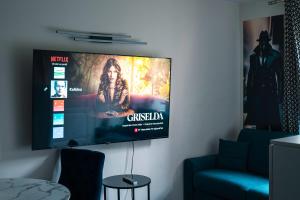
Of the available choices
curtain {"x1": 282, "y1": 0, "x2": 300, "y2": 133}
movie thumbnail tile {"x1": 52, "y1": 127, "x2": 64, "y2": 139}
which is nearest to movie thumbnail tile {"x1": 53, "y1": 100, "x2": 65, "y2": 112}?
movie thumbnail tile {"x1": 52, "y1": 127, "x2": 64, "y2": 139}

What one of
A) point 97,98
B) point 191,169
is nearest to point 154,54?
point 97,98

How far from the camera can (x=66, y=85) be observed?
304cm

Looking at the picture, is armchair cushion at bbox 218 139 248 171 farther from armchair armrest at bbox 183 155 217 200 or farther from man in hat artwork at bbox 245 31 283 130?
man in hat artwork at bbox 245 31 283 130

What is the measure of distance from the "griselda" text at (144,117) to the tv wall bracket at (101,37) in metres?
0.78

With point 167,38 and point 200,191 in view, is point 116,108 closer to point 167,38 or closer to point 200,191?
point 167,38

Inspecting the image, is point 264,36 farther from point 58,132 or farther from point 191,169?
point 58,132

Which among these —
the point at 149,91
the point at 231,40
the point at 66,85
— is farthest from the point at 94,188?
the point at 231,40

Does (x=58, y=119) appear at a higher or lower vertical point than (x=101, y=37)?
lower

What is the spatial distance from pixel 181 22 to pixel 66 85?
175cm

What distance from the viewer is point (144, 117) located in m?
3.57

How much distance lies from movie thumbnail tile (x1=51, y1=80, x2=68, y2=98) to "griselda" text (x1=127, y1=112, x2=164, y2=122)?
0.74 meters

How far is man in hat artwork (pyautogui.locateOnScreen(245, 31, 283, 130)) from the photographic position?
4270mm

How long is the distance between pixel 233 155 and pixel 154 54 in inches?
61.8

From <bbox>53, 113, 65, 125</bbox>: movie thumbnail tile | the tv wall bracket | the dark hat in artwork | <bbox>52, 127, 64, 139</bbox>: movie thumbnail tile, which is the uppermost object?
the dark hat in artwork
